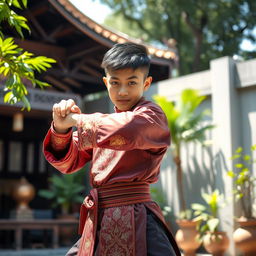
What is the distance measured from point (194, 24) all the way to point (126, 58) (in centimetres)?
1615

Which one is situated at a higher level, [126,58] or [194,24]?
[194,24]

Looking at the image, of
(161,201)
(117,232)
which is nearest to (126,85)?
(117,232)

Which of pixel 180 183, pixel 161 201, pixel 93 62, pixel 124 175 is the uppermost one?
pixel 93 62

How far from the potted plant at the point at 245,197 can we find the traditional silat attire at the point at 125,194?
5978 mm

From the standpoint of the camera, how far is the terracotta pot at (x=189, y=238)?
8875 millimetres

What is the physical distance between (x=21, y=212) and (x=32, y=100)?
2.18 meters

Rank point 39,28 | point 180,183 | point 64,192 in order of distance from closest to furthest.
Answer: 1. point 180,183
2. point 39,28
3. point 64,192

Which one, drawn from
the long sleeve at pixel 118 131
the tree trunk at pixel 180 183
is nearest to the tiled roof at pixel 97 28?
the tree trunk at pixel 180 183

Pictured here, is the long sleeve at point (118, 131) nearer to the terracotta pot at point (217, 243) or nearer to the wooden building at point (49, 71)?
the terracotta pot at point (217, 243)

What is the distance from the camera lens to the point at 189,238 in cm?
888

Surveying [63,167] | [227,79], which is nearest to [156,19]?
[227,79]

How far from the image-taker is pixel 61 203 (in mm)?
10281

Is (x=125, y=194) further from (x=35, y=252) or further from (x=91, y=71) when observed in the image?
(x=91, y=71)

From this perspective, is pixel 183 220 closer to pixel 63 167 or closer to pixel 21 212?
pixel 21 212
